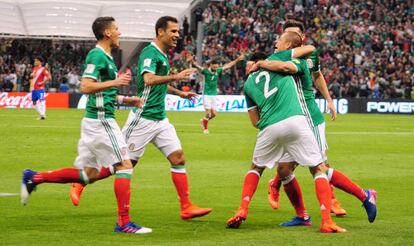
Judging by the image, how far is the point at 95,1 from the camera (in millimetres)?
60156

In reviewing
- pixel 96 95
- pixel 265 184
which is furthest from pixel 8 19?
pixel 96 95

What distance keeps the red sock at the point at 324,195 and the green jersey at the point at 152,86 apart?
2.35m

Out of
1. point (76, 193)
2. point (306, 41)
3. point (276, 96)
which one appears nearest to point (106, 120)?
point (76, 193)

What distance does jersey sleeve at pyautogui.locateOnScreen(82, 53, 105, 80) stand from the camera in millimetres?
10688

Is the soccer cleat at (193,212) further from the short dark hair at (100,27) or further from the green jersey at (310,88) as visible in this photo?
the short dark hair at (100,27)

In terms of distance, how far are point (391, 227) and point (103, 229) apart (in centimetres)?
331

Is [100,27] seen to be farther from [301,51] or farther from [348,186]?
[348,186]

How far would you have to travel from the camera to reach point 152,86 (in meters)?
11.8

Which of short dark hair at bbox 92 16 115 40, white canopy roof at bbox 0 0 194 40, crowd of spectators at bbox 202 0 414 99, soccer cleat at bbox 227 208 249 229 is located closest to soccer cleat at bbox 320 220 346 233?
soccer cleat at bbox 227 208 249 229

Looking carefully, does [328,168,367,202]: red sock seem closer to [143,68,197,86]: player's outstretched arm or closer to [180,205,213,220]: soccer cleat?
[180,205,213,220]: soccer cleat

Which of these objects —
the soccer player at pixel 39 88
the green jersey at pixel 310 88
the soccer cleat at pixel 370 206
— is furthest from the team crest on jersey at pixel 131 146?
the soccer player at pixel 39 88

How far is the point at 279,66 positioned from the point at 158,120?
1992 millimetres

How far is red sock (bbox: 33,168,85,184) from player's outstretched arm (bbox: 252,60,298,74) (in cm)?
262

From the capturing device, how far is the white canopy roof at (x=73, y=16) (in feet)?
184
